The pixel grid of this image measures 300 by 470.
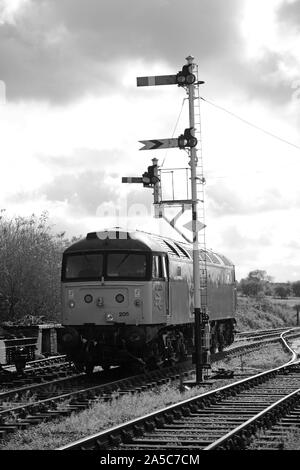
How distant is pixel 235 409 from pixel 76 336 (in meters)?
6.07

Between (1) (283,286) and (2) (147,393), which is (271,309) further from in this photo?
(1) (283,286)

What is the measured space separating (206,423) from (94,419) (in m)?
1.73

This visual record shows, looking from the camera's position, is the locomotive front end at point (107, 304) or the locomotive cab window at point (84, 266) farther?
the locomotive cab window at point (84, 266)

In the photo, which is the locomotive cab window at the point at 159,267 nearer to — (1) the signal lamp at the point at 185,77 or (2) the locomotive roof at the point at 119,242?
(2) the locomotive roof at the point at 119,242

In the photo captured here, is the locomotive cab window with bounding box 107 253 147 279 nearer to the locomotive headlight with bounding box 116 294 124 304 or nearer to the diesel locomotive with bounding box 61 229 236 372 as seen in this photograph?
the diesel locomotive with bounding box 61 229 236 372

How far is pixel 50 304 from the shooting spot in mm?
33344

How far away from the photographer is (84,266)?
1788 centimetres

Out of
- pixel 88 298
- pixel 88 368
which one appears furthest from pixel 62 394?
pixel 88 368

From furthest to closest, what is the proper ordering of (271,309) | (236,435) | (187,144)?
1. (271,309)
2. (187,144)
3. (236,435)

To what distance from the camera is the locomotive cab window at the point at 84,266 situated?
17672 millimetres

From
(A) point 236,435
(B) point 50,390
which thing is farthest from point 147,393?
(A) point 236,435

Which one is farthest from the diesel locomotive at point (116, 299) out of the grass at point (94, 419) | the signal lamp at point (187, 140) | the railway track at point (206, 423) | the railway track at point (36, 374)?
the railway track at point (206, 423)

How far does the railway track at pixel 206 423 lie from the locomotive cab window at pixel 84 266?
4644mm

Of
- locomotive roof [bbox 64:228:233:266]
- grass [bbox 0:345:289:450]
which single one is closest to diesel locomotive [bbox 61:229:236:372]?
locomotive roof [bbox 64:228:233:266]
